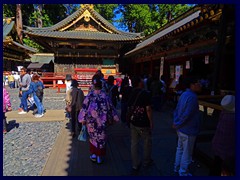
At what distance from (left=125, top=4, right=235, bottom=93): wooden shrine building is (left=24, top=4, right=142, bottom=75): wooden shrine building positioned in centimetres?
629

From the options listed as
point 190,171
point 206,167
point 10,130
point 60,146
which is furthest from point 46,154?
point 206,167

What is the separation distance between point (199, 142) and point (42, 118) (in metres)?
5.24

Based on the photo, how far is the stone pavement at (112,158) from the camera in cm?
338

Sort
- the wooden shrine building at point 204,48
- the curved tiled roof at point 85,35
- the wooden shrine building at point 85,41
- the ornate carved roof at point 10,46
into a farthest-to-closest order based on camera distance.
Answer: the ornate carved roof at point 10,46 < the wooden shrine building at point 85,41 < the curved tiled roof at point 85,35 < the wooden shrine building at point 204,48

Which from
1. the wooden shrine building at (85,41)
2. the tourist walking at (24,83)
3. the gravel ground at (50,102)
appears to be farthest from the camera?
the wooden shrine building at (85,41)

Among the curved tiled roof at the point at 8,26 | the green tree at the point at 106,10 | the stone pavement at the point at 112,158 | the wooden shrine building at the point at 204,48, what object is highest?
the green tree at the point at 106,10

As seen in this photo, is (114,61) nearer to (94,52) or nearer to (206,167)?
(94,52)

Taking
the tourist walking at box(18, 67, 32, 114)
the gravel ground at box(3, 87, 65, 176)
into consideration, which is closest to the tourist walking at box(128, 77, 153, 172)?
the gravel ground at box(3, 87, 65, 176)

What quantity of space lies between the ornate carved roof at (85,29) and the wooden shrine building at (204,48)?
624cm

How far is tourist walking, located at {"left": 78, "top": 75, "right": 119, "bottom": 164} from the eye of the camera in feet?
11.8

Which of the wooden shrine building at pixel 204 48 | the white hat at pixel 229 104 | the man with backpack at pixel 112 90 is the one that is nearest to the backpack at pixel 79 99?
the man with backpack at pixel 112 90

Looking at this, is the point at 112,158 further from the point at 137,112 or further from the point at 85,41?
the point at 85,41

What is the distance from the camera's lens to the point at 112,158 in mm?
3912

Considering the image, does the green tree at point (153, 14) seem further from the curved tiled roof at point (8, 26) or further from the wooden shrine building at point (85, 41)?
the curved tiled roof at point (8, 26)
